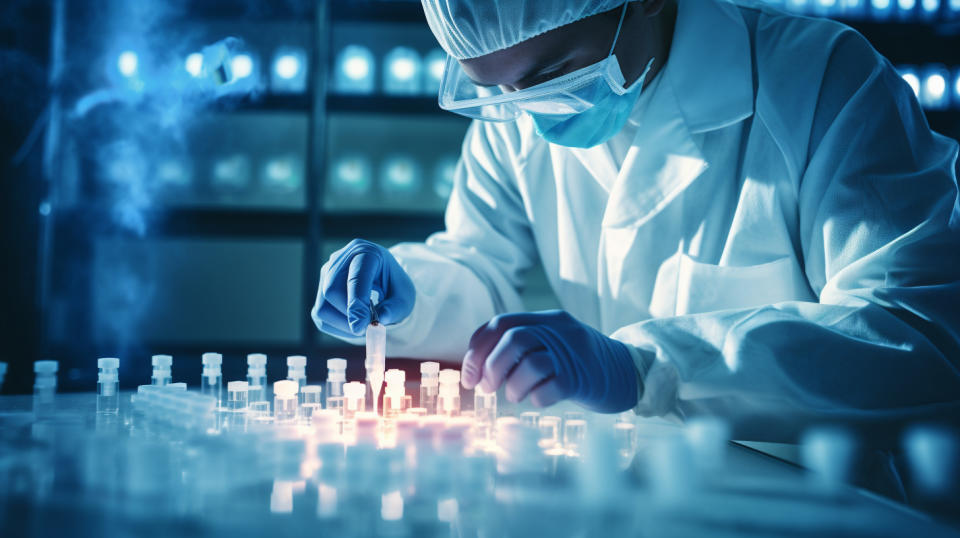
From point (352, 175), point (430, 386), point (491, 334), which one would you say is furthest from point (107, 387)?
point (352, 175)

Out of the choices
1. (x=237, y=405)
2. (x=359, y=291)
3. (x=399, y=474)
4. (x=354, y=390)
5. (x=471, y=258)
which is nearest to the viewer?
(x=399, y=474)

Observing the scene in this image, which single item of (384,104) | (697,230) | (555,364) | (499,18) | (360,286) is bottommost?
(555,364)

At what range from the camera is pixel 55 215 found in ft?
9.88

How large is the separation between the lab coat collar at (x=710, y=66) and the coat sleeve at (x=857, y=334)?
25 centimetres

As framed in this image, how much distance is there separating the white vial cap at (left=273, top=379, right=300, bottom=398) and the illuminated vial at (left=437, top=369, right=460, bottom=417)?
22cm

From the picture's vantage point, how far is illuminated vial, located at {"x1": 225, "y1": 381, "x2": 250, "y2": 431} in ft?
3.45

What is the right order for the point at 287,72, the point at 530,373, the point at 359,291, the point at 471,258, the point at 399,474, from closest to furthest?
the point at 399,474 → the point at 530,373 → the point at 359,291 → the point at 471,258 → the point at 287,72

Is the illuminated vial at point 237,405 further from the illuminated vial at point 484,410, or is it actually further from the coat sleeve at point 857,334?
the coat sleeve at point 857,334

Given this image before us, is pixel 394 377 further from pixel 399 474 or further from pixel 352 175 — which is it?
pixel 352 175

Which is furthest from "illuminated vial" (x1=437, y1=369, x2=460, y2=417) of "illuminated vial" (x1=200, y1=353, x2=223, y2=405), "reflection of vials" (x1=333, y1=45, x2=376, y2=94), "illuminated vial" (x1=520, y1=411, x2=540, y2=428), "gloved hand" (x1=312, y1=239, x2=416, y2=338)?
"reflection of vials" (x1=333, y1=45, x2=376, y2=94)

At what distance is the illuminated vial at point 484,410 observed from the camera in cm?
106

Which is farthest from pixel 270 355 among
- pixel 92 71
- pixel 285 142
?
pixel 92 71

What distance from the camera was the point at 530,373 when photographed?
948mm

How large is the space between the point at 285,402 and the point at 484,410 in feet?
1.01
